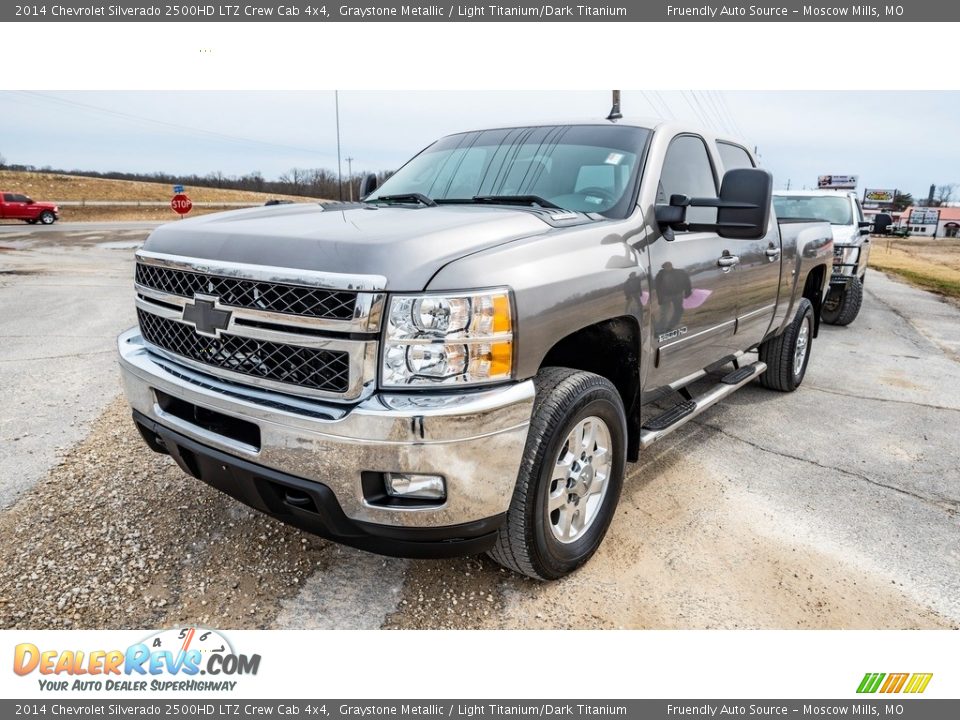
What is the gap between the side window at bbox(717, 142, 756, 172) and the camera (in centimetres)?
410

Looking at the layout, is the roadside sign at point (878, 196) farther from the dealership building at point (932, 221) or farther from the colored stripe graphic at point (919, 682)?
the colored stripe graphic at point (919, 682)

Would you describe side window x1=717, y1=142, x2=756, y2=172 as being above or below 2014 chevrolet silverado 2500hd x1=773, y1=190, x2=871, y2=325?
above

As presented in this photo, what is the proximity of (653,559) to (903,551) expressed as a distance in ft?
3.95

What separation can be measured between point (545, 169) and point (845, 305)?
747 centimetres

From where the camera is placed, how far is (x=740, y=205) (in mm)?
2879

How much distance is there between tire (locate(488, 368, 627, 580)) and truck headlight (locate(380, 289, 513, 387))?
1.26 feet

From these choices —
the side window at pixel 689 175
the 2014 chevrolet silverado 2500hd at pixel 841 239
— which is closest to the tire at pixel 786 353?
the side window at pixel 689 175

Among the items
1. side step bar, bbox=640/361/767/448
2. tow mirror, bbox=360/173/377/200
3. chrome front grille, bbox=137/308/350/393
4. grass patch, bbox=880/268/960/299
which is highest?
tow mirror, bbox=360/173/377/200

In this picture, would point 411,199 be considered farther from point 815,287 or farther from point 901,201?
point 901,201

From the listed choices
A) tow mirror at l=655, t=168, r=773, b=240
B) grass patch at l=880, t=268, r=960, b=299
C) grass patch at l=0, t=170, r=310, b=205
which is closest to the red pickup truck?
grass patch at l=0, t=170, r=310, b=205

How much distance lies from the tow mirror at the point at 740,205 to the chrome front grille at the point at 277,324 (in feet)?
5.54

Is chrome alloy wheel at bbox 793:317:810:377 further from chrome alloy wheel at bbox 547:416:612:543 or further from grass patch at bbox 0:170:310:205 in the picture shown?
grass patch at bbox 0:170:310:205

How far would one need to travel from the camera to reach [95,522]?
119 inches

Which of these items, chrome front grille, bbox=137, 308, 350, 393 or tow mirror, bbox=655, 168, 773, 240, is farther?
tow mirror, bbox=655, 168, 773, 240
